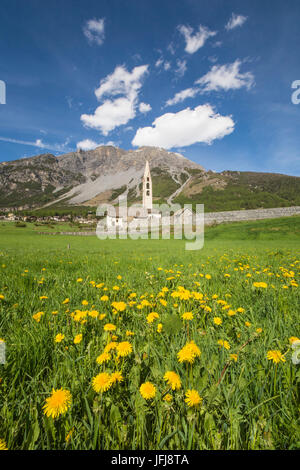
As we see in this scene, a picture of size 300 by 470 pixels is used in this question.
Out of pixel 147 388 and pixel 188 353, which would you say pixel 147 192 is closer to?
pixel 188 353

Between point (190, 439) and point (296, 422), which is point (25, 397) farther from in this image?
point (296, 422)

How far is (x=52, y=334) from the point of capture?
2.00 metres

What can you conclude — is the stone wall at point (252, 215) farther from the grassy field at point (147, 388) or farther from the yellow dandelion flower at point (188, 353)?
the yellow dandelion flower at point (188, 353)

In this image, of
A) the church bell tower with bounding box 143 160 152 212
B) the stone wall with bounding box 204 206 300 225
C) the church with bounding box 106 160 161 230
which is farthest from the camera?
the church bell tower with bounding box 143 160 152 212

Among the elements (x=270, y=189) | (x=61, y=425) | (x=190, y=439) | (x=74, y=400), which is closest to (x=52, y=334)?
(x=74, y=400)

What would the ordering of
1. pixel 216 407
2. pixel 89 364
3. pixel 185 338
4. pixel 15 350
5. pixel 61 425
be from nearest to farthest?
pixel 61 425
pixel 216 407
pixel 89 364
pixel 15 350
pixel 185 338

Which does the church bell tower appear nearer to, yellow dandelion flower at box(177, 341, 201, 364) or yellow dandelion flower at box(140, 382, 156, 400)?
yellow dandelion flower at box(177, 341, 201, 364)

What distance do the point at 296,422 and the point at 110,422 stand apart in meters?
1.06

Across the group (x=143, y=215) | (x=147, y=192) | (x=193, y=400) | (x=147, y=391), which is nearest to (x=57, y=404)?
(x=147, y=391)

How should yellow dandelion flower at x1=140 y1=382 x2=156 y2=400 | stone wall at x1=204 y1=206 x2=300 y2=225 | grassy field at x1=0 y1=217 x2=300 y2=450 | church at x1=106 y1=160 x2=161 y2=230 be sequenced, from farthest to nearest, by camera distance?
1. church at x1=106 y1=160 x2=161 y2=230
2. stone wall at x1=204 y1=206 x2=300 y2=225
3. yellow dandelion flower at x1=140 y1=382 x2=156 y2=400
4. grassy field at x1=0 y1=217 x2=300 y2=450

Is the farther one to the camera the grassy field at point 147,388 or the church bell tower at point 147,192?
the church bell tower at point 147,192

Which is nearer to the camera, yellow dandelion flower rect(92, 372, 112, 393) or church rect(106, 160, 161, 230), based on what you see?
yellow dandelion flower rect(92, 372, 112, 393)

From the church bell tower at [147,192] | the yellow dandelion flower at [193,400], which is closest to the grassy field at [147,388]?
the yellow dandelion flower at [193,400]

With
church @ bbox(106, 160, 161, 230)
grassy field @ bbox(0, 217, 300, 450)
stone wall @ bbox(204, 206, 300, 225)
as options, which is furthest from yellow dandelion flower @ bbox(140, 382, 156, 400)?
church @ bbox(106, 160, 161, 230)
